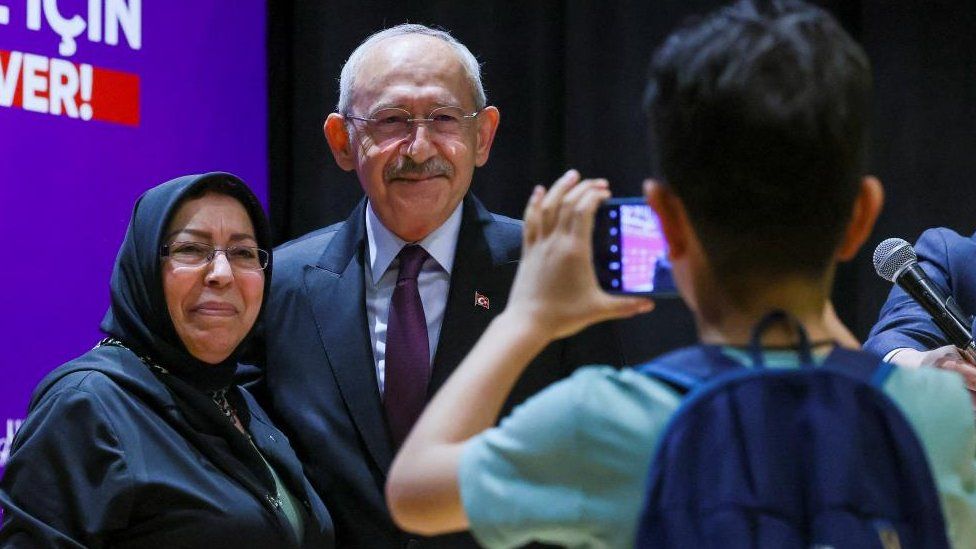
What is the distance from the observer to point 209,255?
8.77 ft

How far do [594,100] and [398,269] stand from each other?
Result: 2.03 meters

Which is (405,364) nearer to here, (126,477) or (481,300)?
(481,300)

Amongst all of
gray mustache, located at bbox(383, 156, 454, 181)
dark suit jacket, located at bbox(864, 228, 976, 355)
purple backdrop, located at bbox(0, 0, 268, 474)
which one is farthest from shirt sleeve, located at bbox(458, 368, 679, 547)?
purple backdrop, located at bbox(0, 0, 268, 474)

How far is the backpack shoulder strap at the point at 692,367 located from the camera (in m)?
1.11

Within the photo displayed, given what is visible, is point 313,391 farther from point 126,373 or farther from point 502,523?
point 502,523

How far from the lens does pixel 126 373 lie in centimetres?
248

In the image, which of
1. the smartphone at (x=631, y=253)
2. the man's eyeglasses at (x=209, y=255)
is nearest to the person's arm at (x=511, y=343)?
the smartphone at (x=631, y=253)

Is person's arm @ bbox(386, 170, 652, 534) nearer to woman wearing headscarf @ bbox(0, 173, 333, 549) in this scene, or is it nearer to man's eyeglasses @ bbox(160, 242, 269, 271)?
woman wearing headscarf @ bbox(0, 173, 333, 549)

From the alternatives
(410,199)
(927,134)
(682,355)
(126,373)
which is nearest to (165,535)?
(126,373)

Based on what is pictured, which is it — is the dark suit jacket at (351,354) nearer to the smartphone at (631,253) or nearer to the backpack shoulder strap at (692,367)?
the smartphone at (631,253)

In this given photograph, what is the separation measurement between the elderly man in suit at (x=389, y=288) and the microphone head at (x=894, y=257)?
22.8 inches

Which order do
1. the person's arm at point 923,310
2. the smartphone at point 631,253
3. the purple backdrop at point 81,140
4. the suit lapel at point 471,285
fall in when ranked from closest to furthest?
the smartphone at point 631,253 → the suit lapel at point 471,285 → the person's arm at point 923,310 → the purple backdrop at point 81,140

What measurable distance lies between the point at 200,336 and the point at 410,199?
0.52m

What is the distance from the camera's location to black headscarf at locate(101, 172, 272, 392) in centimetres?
259
